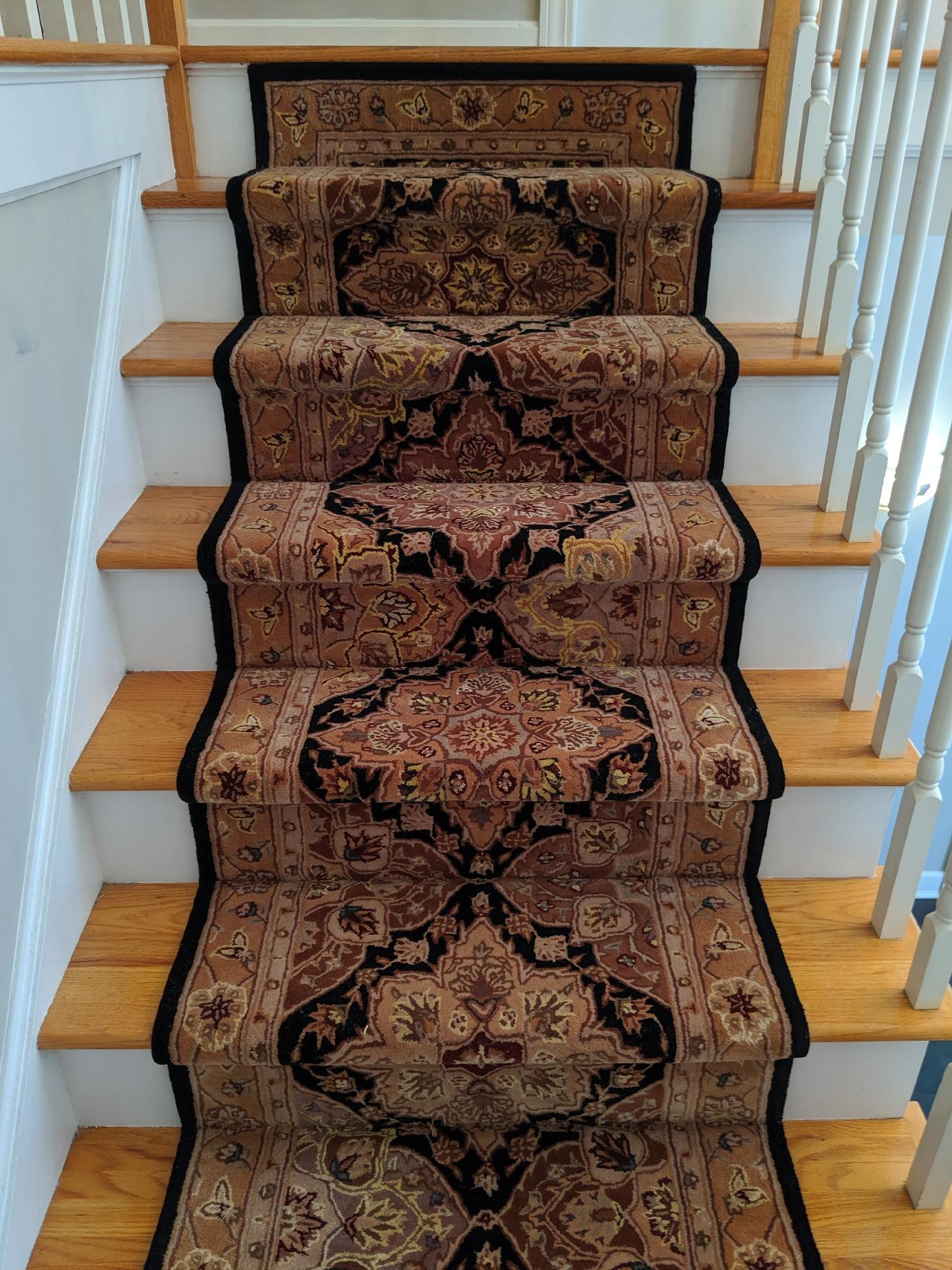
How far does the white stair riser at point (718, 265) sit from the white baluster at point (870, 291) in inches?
12.1

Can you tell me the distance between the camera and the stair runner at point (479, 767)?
1.30 m

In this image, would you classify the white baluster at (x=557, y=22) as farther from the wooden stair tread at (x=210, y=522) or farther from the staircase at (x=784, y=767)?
the wooden stair tread at (x=210, y=522)

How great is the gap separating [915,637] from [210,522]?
1.09 metres

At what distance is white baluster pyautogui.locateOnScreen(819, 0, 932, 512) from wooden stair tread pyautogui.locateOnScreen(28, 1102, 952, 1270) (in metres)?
0.97

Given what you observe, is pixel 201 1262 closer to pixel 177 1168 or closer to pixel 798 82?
pixel 177 1168

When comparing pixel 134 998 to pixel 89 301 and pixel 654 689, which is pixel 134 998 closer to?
pixel 654 689

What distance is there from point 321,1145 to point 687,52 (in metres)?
2.07

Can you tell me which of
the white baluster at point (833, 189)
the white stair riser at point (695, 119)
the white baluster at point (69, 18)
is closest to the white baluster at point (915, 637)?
the white baluster at point (833, 189)

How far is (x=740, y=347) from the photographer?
1.75m

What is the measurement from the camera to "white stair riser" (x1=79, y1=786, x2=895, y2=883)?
1456 mm

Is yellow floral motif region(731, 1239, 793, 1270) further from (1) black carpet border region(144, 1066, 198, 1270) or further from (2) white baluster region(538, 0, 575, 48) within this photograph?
(2) white baluster region(538, 0, 575, 48)

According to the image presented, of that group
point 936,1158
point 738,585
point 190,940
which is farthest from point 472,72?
point 936,1158

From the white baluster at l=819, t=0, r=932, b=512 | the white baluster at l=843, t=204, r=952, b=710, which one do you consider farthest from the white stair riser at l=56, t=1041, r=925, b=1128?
the white baluster at l=819, t=0, r=932, b=512

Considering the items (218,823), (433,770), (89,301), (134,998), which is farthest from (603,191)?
(134,998)
